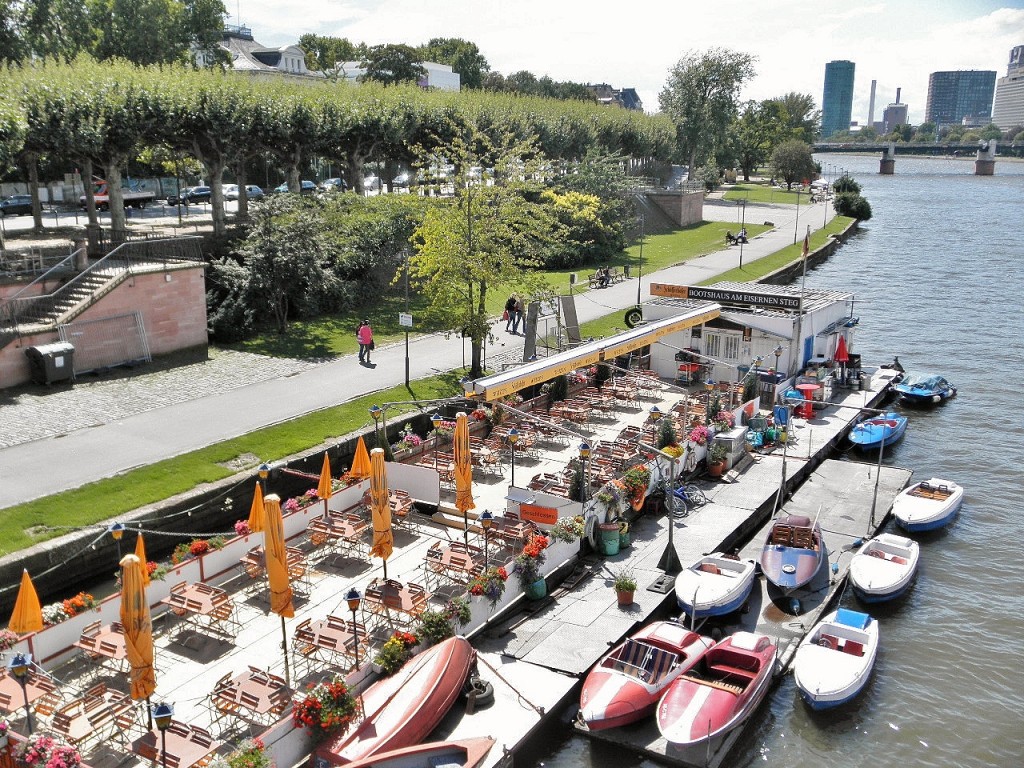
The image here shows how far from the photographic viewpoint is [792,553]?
20.3 m

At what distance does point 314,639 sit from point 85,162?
28270mm

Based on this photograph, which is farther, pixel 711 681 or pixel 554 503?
pixel 554 503

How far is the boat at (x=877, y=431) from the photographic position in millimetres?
29547

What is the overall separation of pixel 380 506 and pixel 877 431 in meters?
20.4

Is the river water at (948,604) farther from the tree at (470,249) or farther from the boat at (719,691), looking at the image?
the tree at (470,249)

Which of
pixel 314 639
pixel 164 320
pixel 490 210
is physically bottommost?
pixel 314 639

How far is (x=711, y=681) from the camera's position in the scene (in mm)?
16219

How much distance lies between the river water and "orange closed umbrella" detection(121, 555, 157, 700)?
6.65m

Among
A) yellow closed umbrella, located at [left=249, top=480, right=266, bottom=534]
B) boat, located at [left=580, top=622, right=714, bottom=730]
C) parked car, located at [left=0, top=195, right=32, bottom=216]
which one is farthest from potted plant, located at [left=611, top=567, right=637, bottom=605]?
parked car, located at [left=0, top=195, right=32, bottom=216]

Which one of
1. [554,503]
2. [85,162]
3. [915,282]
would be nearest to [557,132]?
[915,282]

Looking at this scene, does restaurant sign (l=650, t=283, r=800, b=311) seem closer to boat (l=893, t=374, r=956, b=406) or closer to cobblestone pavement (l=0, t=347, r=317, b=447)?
boat (l=893, t=374, r=956, b=406)

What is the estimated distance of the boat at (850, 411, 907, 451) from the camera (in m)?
29.5

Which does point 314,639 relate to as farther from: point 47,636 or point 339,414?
point 339,414

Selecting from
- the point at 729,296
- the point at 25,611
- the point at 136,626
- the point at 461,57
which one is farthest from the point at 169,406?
the point at 461,57
